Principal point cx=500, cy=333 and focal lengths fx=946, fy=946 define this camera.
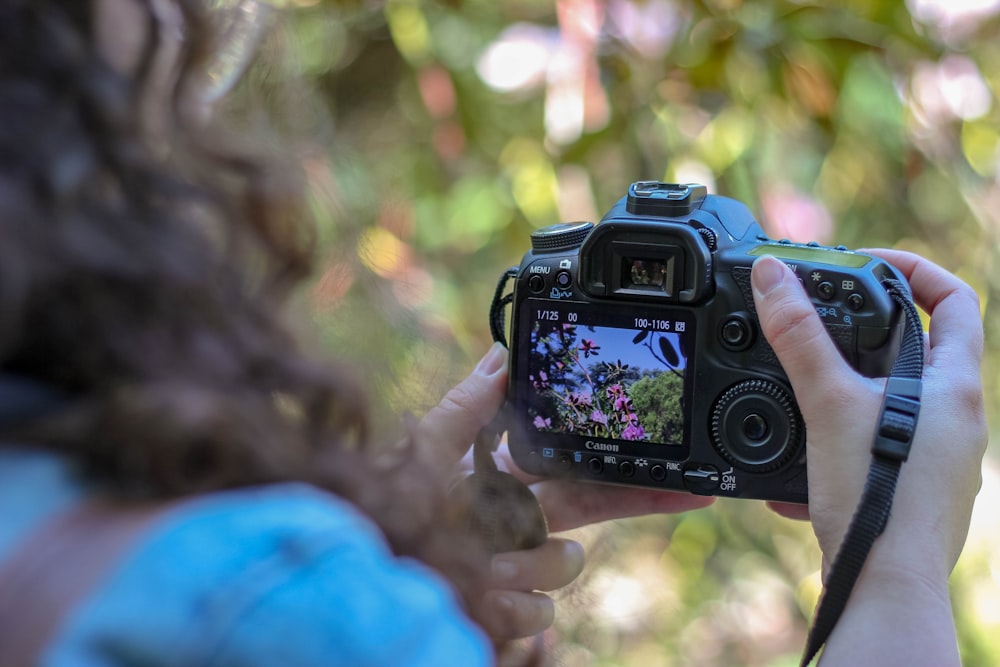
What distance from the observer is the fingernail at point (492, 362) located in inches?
29.0

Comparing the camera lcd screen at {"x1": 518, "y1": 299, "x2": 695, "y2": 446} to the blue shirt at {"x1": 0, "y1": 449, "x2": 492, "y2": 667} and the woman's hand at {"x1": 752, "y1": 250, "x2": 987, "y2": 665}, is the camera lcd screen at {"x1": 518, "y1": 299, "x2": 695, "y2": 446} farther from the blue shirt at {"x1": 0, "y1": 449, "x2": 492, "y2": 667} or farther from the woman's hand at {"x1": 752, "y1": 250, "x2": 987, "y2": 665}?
the blue shirt at {"x1": 0, "y1": 449, "x2": 492, "y2": 667}

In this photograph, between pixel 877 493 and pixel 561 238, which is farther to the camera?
pixel 561 238

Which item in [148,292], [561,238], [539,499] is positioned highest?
[148,292]

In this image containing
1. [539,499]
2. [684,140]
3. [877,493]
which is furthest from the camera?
[684,140]

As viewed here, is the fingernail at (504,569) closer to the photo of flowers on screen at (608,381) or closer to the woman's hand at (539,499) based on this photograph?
the woman's hand at (539,499)

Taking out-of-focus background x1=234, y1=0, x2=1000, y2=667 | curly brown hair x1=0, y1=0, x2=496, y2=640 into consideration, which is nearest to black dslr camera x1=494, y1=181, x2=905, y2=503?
out-of-focus background x1=234, y1=0, x2=1000, y2=667

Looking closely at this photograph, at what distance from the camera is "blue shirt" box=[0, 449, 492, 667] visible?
0.26 m

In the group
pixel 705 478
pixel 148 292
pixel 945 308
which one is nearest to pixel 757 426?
pixel 705 478

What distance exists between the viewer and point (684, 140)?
1.27 metres

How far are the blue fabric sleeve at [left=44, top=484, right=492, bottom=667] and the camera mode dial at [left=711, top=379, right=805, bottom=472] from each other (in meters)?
0.43

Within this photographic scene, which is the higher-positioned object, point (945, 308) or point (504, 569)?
point (945, 308)

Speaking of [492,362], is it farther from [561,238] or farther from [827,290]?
[827,290]

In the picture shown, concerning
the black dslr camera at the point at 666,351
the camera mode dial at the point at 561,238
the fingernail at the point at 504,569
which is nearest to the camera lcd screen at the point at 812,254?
the black dslr camera at the point at 666,351

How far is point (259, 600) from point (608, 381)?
465mm
